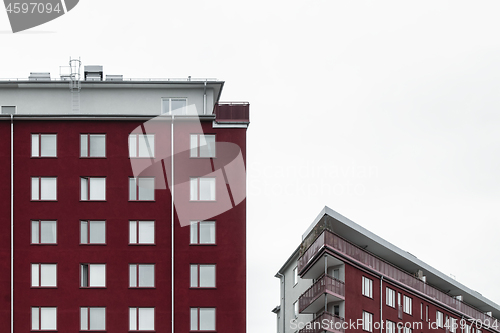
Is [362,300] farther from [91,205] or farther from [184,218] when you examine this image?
[91,205]

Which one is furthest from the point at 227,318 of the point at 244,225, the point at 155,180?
the point at 155,180

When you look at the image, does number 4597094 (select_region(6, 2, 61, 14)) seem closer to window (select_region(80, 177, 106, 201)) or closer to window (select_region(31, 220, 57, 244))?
window (select_region(80, 177, 106, 201))

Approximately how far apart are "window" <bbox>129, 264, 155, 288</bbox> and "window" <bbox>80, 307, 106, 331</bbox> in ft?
8.69

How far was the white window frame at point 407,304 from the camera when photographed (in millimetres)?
71500

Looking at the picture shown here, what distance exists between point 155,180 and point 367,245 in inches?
869

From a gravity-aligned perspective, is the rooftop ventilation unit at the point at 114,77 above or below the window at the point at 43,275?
above

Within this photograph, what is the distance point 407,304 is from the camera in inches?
2835

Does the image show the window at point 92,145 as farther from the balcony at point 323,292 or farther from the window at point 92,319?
the balcony at point 323,292

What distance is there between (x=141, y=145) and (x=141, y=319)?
11566 millimetres

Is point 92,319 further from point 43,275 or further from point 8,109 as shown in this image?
point 8,109

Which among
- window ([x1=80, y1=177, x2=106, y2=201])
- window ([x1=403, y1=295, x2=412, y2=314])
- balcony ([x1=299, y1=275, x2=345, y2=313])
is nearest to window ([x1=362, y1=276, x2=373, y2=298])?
balcony ([x1=299, y1=275, x2=345, y2=313])

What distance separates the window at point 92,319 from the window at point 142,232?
4964 millimetres

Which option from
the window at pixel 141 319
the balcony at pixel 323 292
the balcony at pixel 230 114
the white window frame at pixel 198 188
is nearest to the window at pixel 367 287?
the balcony at pixel 323 292

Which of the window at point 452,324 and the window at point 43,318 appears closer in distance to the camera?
the window at point 43,318
